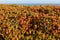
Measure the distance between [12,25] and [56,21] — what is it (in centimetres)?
131

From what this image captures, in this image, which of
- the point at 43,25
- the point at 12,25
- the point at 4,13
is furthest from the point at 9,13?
the point at 43,25

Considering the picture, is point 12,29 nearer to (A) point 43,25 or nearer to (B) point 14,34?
(B) point 14,34

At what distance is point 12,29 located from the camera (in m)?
6.94

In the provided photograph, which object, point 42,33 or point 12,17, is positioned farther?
point 12,17

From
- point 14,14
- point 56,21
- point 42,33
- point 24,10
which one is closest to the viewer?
point 42,33

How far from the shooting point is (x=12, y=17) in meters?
7.51

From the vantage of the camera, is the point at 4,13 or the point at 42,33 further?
the point at 4,13

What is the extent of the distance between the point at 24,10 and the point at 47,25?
1.49 m

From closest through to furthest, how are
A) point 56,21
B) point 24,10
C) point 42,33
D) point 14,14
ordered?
1. point 42,33
2. point 56,21
3. point 14,14
4. point 24,10

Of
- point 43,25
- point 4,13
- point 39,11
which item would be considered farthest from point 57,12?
point 4,13

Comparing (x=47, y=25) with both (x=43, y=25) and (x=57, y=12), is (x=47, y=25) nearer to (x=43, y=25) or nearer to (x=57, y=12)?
(x=43, y=25)

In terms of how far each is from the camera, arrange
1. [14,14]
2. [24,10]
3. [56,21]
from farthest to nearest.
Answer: [24,10], [14,14], [56,21]

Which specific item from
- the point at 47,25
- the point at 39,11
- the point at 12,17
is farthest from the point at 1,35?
the point at 39,11

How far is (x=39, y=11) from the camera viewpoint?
8391 mm
